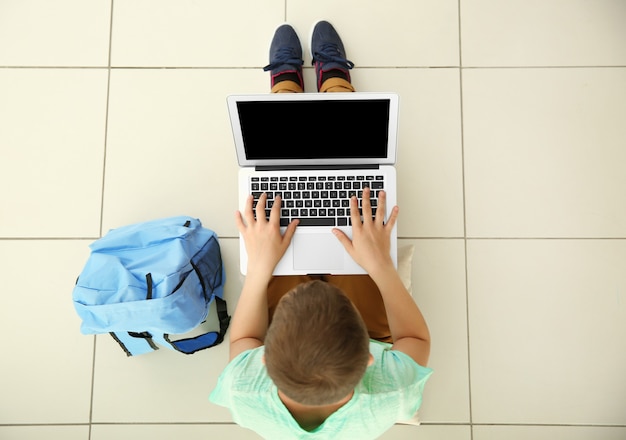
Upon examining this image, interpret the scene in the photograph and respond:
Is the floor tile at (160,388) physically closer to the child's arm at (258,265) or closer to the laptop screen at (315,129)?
the child's arm at (258,265)

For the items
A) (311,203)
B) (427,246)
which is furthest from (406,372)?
(427,246)

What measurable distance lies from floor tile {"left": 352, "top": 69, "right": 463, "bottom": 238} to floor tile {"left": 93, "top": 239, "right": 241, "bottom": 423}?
80 centimetres

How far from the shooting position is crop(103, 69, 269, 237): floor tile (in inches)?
62.7

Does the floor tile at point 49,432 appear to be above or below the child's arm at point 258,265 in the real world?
below

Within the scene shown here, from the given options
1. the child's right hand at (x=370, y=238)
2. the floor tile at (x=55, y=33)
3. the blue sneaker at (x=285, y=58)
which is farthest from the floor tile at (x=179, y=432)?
the floor tile at (x=55, y=33)

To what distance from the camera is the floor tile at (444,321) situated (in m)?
1.52

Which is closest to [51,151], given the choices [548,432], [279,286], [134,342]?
[134,342]

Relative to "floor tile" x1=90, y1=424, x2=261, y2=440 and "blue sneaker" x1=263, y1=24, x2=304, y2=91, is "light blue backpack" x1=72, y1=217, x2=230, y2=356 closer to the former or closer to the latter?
"floor tile" x1=90, y1=424, x2=261, y2=440

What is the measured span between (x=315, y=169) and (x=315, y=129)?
0.41 ft

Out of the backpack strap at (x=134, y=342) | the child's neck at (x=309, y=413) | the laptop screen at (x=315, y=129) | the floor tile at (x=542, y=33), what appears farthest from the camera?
the floor tile at (x=542, y=33)

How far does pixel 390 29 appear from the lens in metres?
1.64

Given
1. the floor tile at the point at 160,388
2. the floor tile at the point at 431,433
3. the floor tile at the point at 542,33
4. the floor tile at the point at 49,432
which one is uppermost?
the floor tile at the point at 542,33

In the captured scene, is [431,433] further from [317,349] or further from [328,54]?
[328,54]

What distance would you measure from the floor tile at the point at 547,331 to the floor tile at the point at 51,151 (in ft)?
4.43
